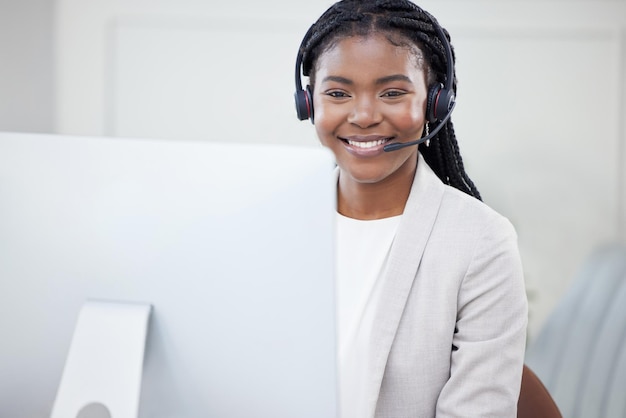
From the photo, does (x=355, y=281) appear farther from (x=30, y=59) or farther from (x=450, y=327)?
(x=30, y=59)

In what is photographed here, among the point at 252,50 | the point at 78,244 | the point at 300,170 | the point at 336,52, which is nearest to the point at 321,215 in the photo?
the point at 300,170

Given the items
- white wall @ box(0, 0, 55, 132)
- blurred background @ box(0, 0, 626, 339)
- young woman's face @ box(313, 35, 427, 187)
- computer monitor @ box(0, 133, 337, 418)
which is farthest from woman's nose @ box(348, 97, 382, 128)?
white wall @ box(0, 0, 55, 132)

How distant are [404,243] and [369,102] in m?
0.26

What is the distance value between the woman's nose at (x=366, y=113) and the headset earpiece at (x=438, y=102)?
0.37 feet

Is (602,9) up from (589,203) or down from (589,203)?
up

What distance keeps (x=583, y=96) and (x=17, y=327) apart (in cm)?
279

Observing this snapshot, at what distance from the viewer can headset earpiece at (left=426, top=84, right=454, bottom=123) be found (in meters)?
1.30

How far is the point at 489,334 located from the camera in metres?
1.17

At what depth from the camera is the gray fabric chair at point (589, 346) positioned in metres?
2.13

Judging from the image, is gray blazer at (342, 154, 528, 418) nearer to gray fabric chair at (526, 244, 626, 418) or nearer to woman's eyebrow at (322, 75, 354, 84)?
woman's eyebrow at (322, 75, 354, 84)

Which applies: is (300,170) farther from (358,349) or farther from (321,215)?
(358,349)

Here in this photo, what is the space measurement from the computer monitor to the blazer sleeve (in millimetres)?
506

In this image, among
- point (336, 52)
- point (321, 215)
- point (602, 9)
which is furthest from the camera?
point (602, 9)

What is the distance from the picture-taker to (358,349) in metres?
1.25
